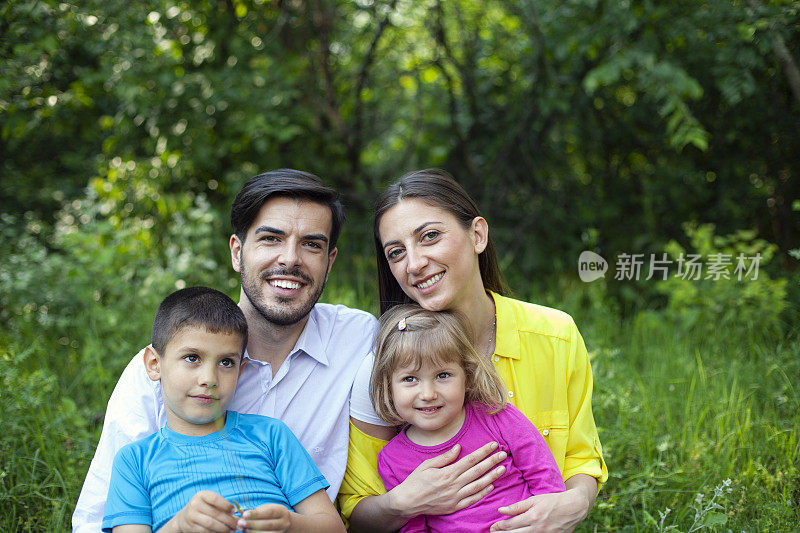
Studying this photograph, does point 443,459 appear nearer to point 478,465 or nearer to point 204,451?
point 478,465

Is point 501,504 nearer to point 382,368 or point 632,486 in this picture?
point 382,368

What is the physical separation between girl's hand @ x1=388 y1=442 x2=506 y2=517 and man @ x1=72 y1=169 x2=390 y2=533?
300mm

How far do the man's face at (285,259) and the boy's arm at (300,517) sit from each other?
64cm

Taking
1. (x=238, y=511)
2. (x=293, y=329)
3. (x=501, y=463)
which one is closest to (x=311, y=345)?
(x=293, y=329)

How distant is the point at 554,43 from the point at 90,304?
403 cm

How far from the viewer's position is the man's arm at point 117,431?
211 cm

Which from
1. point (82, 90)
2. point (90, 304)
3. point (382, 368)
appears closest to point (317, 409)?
point (382, 368)

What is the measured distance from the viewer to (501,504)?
2197 mm

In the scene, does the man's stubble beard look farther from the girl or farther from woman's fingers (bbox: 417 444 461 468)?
woman's fingers (bbox: 417 444 461 468)

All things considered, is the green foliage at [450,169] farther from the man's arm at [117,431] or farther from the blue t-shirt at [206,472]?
the blue t-shirt at [206,472]

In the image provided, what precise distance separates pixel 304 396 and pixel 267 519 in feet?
1.95

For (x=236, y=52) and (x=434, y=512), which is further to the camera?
(x=236, y=52)

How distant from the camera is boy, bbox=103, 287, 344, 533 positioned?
2004 millimetres

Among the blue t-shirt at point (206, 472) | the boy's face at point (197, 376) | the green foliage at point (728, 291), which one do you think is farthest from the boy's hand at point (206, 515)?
the green foliage at point (728, 291)
